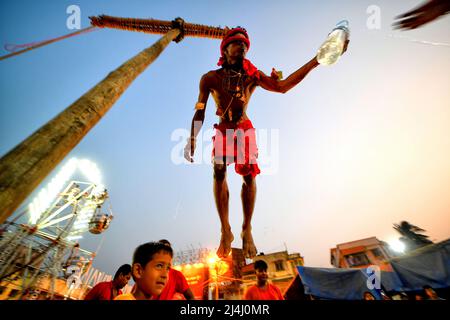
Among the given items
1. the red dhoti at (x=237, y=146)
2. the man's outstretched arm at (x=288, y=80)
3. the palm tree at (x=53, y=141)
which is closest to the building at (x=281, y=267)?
the red dhoti at (x=237, y=146)

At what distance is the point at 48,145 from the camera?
1685 millimetres

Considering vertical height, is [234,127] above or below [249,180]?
above

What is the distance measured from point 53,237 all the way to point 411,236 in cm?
5087

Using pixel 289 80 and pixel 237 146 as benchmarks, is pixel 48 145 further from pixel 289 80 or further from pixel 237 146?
pixel 289 80

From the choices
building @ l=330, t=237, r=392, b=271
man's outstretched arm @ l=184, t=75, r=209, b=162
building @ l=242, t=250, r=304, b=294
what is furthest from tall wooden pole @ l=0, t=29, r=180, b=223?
building @ l=330, t=237, r=392, b=271

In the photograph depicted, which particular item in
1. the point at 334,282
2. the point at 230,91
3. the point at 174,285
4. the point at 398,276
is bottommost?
the point at 174,285

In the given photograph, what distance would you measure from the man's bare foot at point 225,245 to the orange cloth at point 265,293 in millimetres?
1902

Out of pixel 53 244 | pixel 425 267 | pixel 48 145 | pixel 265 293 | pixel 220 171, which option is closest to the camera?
pixel 48 145

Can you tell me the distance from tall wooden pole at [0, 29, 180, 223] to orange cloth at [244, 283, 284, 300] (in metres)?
4.43

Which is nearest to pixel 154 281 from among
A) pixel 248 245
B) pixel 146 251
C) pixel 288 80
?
pixel 146 251

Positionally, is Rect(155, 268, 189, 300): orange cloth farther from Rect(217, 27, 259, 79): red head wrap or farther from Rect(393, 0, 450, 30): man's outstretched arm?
Rect(393, 0, 450, 30): man's outstretched arm

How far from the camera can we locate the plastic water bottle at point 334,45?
8.18ft

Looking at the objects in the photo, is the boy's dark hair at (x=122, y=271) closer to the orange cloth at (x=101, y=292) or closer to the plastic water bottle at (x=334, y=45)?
the orange cloth at (x=101, y=292)

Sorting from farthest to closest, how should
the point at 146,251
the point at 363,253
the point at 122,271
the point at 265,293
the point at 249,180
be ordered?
the point at 363,253
the point at 265,293
the point at 122,271
the point at 249,180
the point at 146,251
